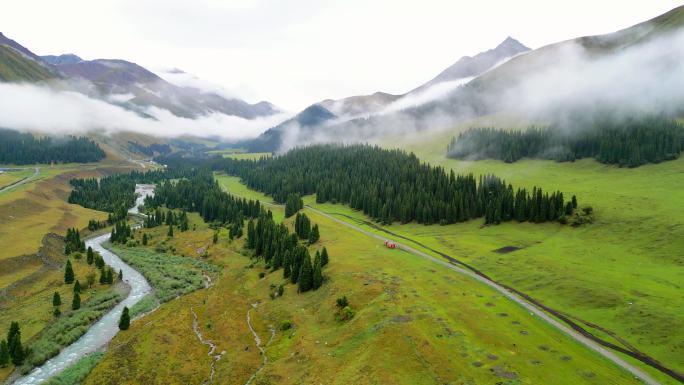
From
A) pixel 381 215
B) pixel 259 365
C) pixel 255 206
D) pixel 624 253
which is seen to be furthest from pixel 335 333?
pixel 255 206

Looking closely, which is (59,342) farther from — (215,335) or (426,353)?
(426,353)

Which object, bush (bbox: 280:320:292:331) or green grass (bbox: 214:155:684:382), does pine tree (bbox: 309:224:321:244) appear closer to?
green grass (bbox: 214:155:684:382)

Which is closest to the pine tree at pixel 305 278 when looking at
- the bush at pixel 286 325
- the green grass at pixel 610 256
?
the bush at pixel 286 325

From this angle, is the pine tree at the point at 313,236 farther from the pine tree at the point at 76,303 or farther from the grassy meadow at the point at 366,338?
the pine tree at the point at 76,303

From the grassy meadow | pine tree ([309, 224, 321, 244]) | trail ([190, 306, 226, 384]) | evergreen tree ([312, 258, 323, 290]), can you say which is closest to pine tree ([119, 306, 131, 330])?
the grassy meadow

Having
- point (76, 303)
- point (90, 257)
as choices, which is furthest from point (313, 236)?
point (90, 257)
